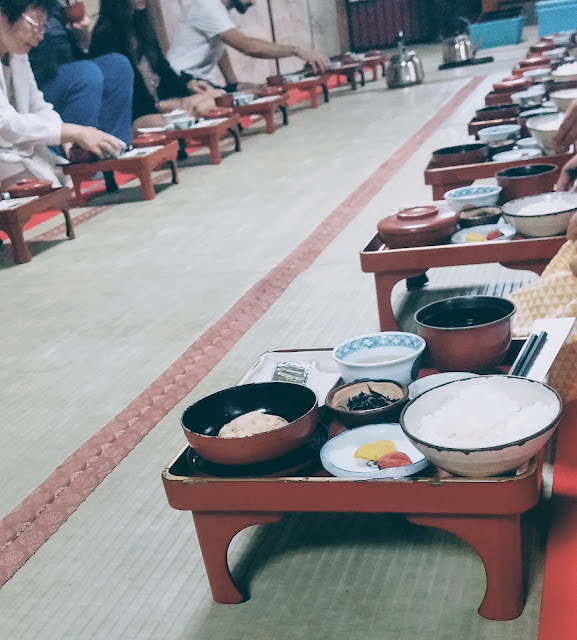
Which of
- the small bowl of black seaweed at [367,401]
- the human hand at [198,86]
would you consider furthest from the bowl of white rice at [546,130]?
the human hand at [198,86]

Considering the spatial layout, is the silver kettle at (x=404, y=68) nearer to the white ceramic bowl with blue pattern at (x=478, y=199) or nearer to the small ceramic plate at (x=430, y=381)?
the white ceramic bowl with blue pattern at (x=478, y=199)

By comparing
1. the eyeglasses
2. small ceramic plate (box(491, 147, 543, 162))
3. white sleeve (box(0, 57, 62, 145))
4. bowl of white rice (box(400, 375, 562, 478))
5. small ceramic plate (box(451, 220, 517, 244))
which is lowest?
small ceramic plate (box(451, 220, 517, 244))

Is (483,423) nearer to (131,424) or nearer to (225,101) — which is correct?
(131,424)

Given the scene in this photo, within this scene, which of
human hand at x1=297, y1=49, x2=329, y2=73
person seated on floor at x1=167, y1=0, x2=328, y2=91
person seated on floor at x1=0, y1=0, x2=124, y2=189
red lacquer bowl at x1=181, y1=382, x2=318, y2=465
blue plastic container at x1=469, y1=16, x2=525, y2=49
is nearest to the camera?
red lacquer bowl at x1=181, y1=382, x2=318, y2=465

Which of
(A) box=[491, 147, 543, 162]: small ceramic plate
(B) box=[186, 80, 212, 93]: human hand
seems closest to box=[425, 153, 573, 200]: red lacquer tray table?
(A) box=[491, 147, 543, 162]: small ceramic plate

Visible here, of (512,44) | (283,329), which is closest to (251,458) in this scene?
(283,329)

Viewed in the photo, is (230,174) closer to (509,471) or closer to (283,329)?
(283,329)

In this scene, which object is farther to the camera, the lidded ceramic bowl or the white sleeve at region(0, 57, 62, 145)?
the white sleeve at region(0, 57, 62, 145)

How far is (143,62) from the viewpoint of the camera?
5.66 m

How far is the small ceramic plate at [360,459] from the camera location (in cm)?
108

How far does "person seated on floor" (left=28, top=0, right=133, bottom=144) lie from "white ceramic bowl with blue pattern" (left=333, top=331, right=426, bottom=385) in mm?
3601

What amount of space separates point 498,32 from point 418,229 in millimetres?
8551

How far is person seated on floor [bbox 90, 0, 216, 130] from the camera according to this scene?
5.33m

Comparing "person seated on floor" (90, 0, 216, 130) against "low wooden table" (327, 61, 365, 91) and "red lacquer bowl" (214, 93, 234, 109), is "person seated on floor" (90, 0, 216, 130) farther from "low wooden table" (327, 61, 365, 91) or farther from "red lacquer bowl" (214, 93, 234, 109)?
"low wooden table" (327, 61, 365, 91)
